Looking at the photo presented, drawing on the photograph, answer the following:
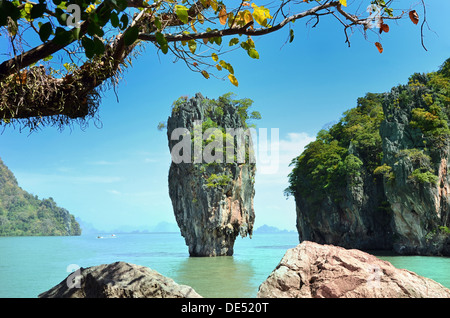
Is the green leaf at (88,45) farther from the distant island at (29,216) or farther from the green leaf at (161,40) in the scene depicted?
the distant island at (29,216)

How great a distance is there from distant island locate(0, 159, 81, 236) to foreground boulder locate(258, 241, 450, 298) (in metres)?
103

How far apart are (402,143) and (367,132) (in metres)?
4.93

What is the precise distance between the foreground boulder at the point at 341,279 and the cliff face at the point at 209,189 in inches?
676

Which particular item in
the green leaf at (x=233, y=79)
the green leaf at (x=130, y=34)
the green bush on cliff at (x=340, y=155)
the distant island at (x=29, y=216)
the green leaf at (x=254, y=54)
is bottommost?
the distant island at (x=29, y=216)

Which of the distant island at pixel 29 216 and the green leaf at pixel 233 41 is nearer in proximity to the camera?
the green leaf at pixel 233 41

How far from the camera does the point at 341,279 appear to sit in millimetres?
3062

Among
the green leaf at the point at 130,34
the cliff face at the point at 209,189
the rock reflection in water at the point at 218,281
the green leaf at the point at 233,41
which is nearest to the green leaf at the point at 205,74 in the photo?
the green leaf at the point at 233,41

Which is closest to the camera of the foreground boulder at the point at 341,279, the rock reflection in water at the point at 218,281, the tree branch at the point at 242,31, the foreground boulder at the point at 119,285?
the tree branch at the point at 242,31

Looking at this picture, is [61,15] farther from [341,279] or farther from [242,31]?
[341,279]

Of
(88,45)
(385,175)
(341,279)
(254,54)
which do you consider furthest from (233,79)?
(385,175)

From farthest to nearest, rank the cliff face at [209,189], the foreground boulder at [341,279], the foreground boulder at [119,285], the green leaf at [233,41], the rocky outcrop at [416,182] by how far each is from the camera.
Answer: the cliff face at [209,189]
the rocky outcrop at [416,182]
the foreground boulder at [341,279]
the foreground boulder at [119,285]
the green leaf at [233,41]

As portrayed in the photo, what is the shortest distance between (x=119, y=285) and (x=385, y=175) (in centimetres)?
2064

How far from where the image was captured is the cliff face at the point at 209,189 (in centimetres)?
2070

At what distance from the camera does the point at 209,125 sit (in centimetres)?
2173
